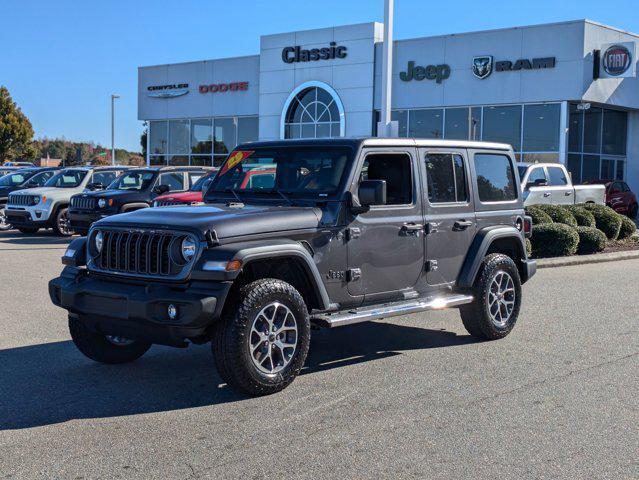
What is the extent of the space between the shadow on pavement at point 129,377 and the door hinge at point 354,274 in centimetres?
84

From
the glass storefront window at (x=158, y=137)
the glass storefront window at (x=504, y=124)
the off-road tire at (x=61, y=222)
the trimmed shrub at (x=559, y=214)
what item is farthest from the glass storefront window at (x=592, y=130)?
the glass storefront window at (x=158, y=137)

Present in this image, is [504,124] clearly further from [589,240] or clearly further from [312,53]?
[589,240]

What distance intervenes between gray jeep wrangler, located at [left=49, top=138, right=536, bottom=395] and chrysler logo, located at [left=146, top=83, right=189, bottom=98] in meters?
36.9

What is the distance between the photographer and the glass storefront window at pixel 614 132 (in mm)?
33531

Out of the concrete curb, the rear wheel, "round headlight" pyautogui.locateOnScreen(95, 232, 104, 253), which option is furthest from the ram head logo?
"round headlight" pyautogui.locateOnScreen(95, 232, 104, 253)

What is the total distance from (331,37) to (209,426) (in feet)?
109

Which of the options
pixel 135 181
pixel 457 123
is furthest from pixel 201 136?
pixel 135 181

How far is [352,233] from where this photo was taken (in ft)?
22.1

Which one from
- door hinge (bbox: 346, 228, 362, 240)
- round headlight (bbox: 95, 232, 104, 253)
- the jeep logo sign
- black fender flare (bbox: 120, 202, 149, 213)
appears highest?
the jeep logo sign

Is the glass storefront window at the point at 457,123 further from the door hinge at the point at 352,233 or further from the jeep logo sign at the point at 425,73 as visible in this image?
the door hinge at the point at 352,233

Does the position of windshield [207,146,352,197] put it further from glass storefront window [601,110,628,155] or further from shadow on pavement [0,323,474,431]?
glass storefront window [601,110,628,155]

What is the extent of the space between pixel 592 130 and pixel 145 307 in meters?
29.9

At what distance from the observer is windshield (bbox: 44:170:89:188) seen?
20.0 m

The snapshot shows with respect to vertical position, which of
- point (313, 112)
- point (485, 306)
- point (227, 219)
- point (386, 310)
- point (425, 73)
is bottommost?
point (485, 306)
